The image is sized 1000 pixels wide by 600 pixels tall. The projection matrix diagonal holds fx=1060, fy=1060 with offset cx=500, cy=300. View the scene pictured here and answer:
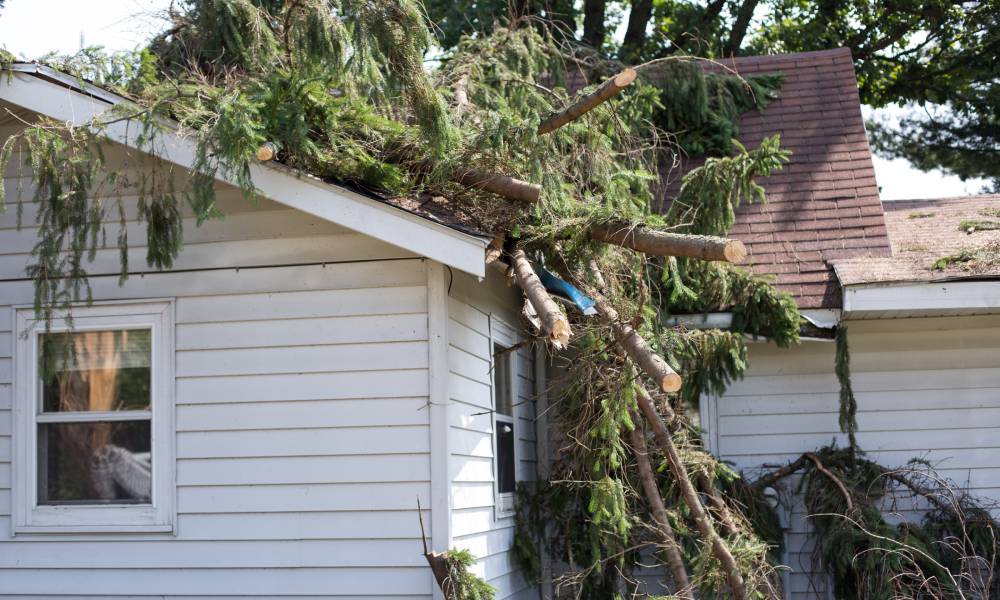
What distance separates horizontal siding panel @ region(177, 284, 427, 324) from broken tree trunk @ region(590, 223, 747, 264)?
1.23 m

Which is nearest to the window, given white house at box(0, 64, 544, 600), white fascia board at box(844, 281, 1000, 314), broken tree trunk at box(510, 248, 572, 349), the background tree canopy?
white house at box(0, 64, 544, 600)

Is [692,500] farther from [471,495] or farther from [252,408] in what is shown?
[252,408]

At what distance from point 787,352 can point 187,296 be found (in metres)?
4.89

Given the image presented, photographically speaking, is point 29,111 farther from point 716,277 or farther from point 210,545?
point 716,277

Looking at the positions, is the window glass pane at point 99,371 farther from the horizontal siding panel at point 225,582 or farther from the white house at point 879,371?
the white house at point 879,371

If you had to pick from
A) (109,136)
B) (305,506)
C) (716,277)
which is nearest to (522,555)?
(305,506)

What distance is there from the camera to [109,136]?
20.9 feet

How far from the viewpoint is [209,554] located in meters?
6.41

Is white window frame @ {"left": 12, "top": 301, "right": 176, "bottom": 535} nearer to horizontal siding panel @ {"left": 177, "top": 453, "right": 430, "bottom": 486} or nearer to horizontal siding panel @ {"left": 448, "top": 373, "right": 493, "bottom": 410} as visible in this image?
horizontal siding panel @ {"left": 177, "top": 453, "right": 430, "bottom": 486}

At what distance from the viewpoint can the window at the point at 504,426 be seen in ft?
24.6

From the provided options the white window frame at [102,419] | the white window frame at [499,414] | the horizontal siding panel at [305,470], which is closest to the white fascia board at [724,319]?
the white window frame at [499,414]

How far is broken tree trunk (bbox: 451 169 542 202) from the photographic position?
6684mm

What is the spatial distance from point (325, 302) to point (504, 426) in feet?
6.35

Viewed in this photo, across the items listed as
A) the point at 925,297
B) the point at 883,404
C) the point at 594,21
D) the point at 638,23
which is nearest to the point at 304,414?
the point at 925,297
